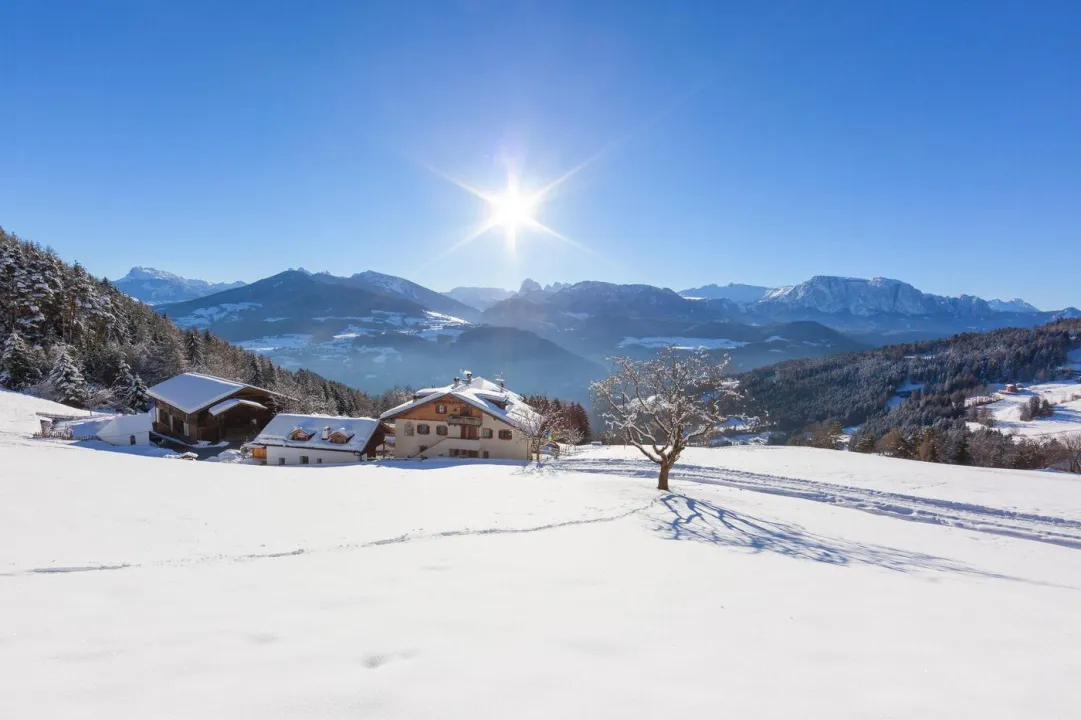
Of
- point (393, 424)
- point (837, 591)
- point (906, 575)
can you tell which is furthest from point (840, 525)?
point (393, 424)

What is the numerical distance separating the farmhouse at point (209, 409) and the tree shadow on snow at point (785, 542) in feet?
171

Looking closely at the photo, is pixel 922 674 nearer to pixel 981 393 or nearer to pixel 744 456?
pixel 744 456

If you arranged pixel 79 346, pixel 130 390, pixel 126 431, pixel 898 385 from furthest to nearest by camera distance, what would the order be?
1. pixel 898 385
2. pixel 79 346
3. pixel 130 390
4. pixel 126 431

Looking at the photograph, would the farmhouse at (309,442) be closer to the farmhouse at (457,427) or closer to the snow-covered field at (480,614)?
the farmhouse at (457,427)

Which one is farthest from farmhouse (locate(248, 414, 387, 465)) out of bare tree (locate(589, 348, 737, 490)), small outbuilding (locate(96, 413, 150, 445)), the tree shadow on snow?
the tree shadow on snow

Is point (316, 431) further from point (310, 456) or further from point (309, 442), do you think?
point (310, 456)

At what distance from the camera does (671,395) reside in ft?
75.5

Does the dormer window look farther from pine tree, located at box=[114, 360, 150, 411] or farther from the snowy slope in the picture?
pine tree, located at box=[114, 360, 150, 411]

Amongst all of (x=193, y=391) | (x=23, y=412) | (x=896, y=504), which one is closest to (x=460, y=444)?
(x=193, y=391)

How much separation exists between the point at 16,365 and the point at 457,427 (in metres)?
50.8

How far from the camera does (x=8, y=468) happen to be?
12.5 metres

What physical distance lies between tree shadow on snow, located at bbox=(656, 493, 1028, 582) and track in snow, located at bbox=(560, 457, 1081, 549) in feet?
30.9

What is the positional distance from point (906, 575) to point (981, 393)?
8305 inches

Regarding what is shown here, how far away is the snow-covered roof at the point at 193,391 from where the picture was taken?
159 ft
